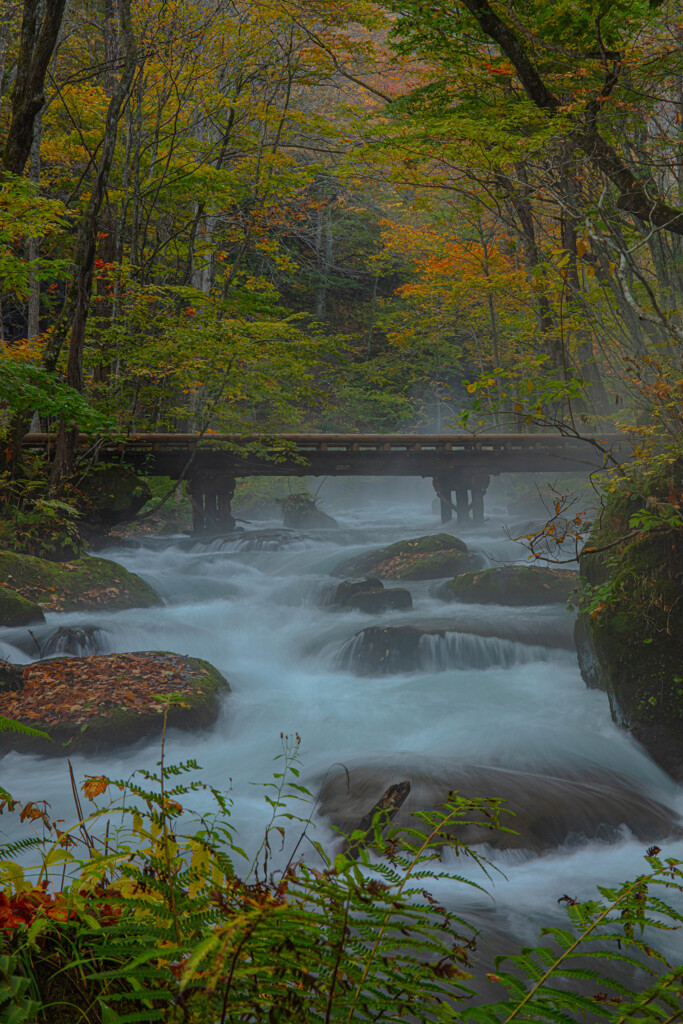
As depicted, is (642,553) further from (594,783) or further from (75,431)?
(75,431)

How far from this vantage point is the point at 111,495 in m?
14.2

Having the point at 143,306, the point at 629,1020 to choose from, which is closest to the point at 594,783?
the point at 629,1020

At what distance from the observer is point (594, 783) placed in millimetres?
5750

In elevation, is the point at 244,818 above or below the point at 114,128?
below

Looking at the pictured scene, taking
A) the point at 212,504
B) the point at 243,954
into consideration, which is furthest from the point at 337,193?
the point at 243,954

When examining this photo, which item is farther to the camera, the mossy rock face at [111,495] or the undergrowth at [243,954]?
the mossy rock face at [111,495]

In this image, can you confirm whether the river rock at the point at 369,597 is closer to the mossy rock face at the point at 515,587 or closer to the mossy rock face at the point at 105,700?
the mossy rock face at the point at 515,587

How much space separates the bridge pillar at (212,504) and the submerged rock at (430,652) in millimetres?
10039

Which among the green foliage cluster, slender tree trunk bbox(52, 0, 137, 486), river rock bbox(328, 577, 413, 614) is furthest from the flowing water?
slender tree trunk bbox(52, 0, 137, 486)

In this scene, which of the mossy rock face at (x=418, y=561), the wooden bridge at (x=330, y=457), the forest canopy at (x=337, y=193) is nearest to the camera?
the forest canopy at (x=337, y=193)

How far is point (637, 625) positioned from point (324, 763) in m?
3.27

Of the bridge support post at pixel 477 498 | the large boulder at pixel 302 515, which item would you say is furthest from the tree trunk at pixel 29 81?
the large boulder at pixel 302 515

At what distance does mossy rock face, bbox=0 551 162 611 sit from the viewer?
10232 millimetres

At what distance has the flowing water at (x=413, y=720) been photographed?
4.97 meters
